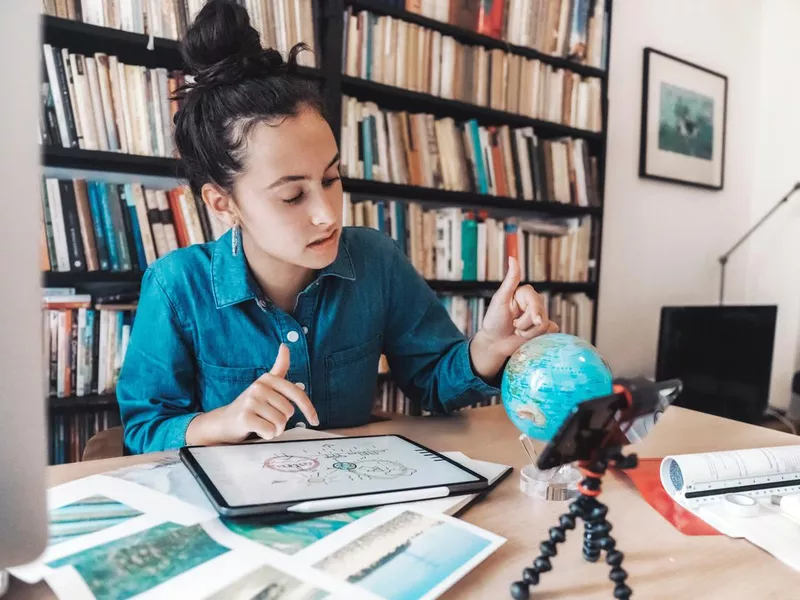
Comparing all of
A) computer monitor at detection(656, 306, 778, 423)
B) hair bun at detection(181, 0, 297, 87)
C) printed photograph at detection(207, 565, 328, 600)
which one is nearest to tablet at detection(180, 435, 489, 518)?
printed photograph at detection(207, 565, 328, 600)

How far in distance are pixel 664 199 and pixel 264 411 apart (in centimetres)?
271

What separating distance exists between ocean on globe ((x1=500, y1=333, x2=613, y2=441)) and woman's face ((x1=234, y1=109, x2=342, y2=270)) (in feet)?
1.42

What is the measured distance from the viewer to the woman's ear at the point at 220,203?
103cm

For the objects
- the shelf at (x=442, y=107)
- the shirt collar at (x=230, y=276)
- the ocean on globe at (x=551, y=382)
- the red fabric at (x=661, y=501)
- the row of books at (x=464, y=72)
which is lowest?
the red fabric at (x=661, y=501)

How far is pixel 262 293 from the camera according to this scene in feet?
3.47

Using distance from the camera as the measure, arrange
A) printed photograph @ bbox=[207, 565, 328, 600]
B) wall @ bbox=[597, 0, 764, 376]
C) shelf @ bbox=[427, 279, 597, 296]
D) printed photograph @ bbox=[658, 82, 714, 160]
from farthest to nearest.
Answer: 1. printed photograph @ bbox=[658, 82, 714, 160]
2. wall @ bbox=[597, 0, 764, 376]
3. shelf @ bbox=[427, 279, 597, 296]
4. printed photograph @ bbox=[207, 565, 328, 600]

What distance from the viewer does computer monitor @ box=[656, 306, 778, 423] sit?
89.7 inches

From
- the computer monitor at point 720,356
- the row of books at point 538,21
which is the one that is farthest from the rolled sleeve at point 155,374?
the computer monitor at point 720,356

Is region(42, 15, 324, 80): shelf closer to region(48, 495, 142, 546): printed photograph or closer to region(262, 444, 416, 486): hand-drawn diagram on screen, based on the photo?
region(262, 444, 416, 486): hand-drawn diagram on screen

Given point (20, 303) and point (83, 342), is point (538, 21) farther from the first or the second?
point (20, 303)

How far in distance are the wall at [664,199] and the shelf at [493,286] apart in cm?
22

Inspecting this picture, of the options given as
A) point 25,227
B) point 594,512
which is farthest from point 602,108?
point 25,227

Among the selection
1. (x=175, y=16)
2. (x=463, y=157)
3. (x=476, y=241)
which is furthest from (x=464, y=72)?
(x=175, y=16)

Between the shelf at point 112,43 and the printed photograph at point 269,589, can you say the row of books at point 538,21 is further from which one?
A: the printed photograph at point 269,589
